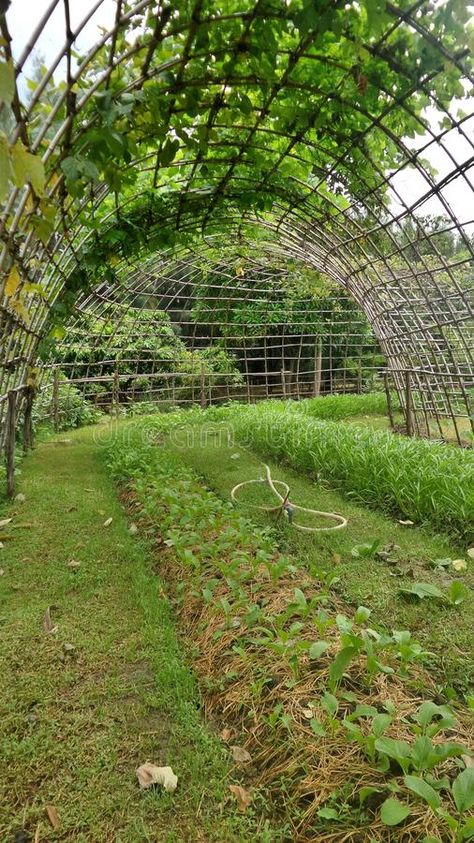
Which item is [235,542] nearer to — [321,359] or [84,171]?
[84,171]

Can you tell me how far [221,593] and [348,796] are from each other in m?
1.30

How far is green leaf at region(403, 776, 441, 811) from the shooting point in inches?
48.4

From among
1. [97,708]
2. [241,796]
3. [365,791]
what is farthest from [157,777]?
[365,791]

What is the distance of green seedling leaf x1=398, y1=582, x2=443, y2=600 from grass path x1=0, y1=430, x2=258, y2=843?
1.25 meters

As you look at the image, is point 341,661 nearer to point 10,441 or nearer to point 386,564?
point 386,564

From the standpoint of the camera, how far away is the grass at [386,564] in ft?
7.53

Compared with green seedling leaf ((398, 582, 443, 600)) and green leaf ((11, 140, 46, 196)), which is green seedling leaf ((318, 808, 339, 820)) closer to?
green seedling leaf ((398, 582, 443, 600))

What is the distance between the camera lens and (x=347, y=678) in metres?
1.90

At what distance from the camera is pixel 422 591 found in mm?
2531

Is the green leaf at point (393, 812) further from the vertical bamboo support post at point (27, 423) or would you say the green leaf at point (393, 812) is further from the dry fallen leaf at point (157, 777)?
the vertical bamboo support post at point (27, 423)

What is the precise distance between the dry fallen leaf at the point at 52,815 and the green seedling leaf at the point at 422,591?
1.84 m

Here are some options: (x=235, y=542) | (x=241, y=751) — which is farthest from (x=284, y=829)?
(x=235, y=542)

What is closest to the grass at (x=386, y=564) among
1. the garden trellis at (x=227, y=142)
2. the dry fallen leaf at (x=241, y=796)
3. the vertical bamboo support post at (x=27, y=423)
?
the dry fallen leaf at (x=241, y=796)

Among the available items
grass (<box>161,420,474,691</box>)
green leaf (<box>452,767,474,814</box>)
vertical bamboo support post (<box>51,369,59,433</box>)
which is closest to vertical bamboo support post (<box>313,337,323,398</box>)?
vertical bamboo support post (<box>51,369,59,433</box>)
